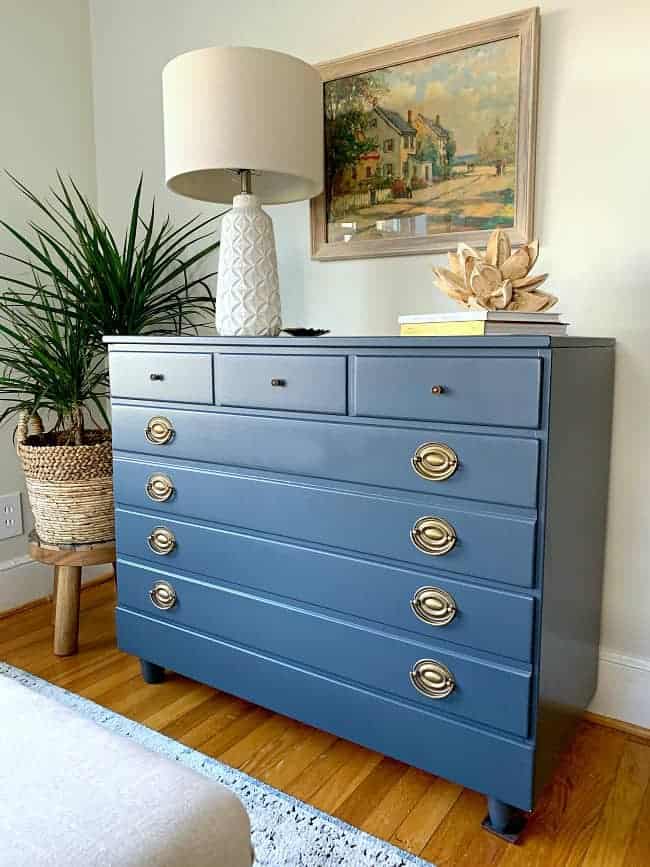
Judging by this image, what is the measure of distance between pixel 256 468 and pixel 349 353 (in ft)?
1.18

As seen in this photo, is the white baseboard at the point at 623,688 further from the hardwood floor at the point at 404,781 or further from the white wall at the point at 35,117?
the white wall at the point at 35,117

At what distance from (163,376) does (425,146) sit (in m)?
0.91

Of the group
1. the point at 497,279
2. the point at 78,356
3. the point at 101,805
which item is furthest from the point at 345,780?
the point at 78,356

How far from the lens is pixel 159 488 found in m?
1.71

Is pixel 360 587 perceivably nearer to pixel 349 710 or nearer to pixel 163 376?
pixel 349 710

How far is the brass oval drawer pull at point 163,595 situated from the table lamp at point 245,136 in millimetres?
667

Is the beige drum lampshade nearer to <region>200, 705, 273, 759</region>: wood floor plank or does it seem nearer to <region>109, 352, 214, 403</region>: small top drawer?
<region>109, 352, 214, 403</region>: small top drawer

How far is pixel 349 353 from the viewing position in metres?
1.35

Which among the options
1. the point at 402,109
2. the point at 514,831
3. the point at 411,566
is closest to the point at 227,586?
the point at 411,566

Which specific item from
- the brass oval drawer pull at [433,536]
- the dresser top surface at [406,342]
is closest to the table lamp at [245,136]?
the dresser top surface at [406,342]

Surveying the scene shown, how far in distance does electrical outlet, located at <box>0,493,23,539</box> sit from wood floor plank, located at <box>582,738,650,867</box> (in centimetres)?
198

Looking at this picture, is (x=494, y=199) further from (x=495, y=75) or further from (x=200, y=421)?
(x=200, y=421)

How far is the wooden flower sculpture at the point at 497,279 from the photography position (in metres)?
1.35

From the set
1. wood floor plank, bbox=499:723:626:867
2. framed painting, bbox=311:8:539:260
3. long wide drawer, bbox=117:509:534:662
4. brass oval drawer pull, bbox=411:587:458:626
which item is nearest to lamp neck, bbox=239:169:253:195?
framed painting, bbox=311:8:539:260
